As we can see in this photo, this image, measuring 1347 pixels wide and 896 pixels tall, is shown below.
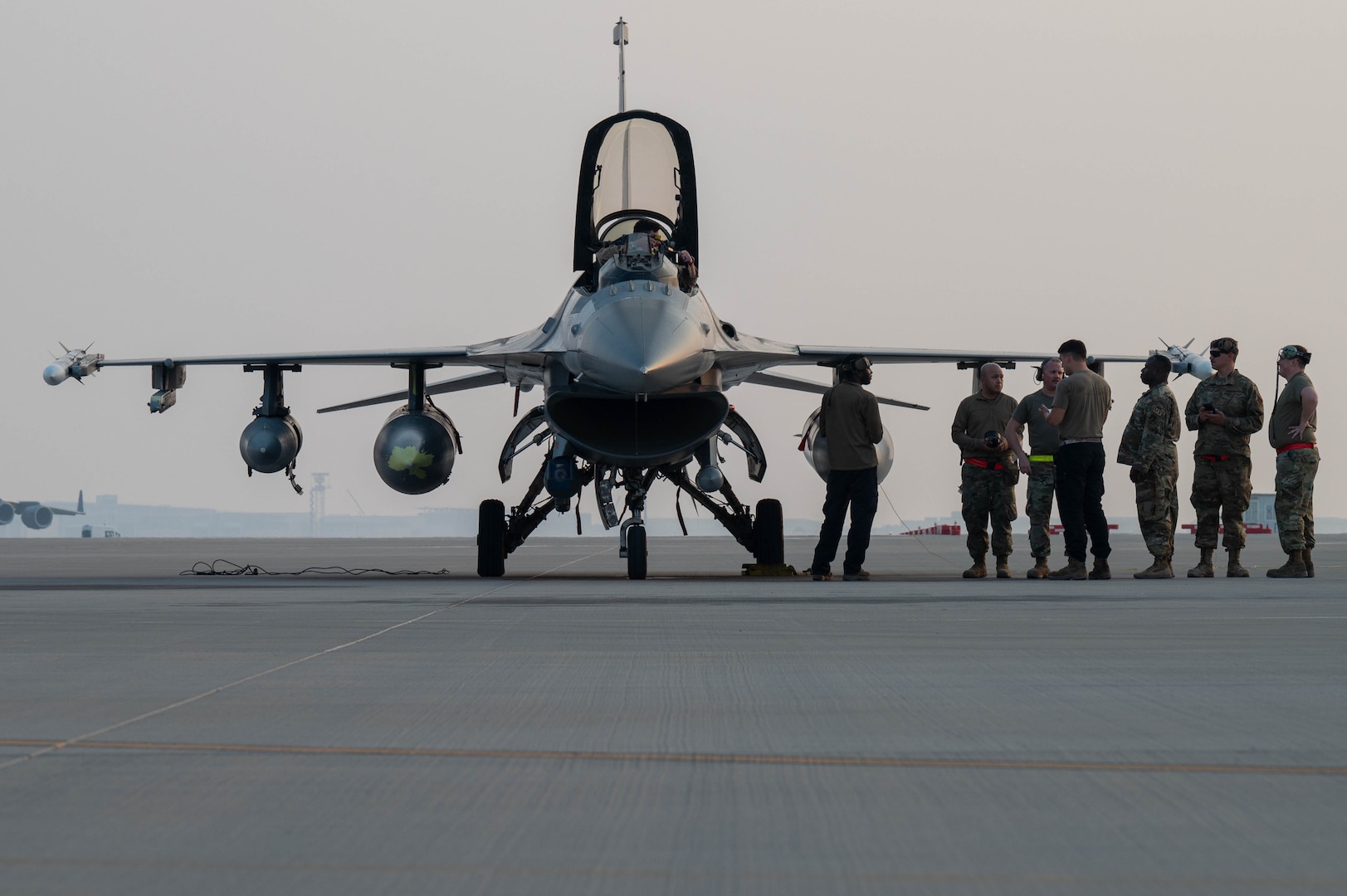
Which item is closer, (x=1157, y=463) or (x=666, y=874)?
(x=666, y=874)

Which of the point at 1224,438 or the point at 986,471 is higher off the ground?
the point at 1224,438

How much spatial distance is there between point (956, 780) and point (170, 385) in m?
16.2

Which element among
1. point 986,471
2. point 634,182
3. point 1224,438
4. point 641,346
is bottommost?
point 986,471

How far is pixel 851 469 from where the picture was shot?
11875 mm

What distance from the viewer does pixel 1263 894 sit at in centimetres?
182

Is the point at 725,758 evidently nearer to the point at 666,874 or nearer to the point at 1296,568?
the point at 666,874

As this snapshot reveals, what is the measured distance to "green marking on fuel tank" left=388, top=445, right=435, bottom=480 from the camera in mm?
15000

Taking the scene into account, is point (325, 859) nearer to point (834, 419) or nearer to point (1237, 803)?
point (1237, 803)

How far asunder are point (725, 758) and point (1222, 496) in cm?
1004

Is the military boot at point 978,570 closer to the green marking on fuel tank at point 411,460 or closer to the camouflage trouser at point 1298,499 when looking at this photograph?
the camouflage trouser at point 1298,499

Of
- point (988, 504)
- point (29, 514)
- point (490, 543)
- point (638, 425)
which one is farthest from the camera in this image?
point (29, 514)

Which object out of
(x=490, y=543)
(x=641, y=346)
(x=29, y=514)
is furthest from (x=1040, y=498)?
(x=29, y=514)

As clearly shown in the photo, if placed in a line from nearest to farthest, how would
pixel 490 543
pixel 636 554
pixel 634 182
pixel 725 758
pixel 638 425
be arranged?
pixel 725 758, pixel 636 554, pixel 638 425, pixel 634 182, pixel 490 543

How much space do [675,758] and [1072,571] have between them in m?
9.70
